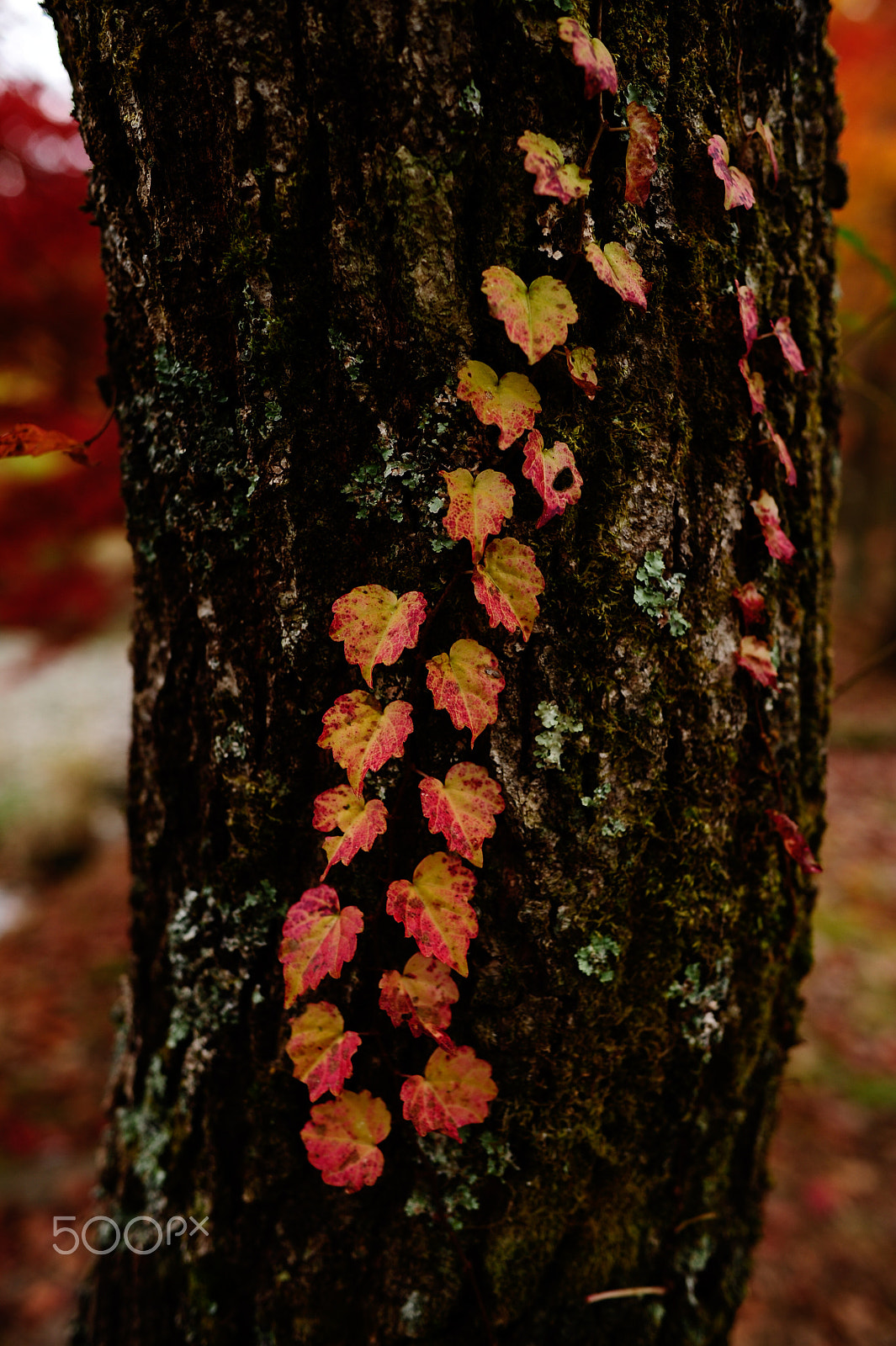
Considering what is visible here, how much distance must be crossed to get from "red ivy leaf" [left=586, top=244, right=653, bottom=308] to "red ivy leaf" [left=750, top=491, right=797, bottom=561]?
0.29 m

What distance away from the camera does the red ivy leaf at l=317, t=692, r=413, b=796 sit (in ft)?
2.48

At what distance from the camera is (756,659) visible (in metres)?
0.89

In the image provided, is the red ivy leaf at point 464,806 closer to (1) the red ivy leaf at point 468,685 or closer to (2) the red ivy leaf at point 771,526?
(1) the red ivy leaf at point 468,685

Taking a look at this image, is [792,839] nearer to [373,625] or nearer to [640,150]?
[373,625]

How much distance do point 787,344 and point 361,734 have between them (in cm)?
71

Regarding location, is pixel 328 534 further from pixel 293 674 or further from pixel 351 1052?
pixel 351 1052

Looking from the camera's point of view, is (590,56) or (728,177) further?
(728,177)

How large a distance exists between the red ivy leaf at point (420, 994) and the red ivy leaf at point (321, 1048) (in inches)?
2.5

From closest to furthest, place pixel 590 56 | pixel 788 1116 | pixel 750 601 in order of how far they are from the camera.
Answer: pixel 590 56
pixel 750 601
pixel 788 1116

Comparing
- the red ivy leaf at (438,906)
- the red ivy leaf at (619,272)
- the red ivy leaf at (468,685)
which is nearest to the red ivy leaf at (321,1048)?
the red ivy leaf at (438,906)

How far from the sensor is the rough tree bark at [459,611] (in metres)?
0.72

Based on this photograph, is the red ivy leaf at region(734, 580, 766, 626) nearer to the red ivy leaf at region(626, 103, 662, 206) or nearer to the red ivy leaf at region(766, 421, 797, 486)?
the red ivy leaf at region(766, 421, 797, 486)
